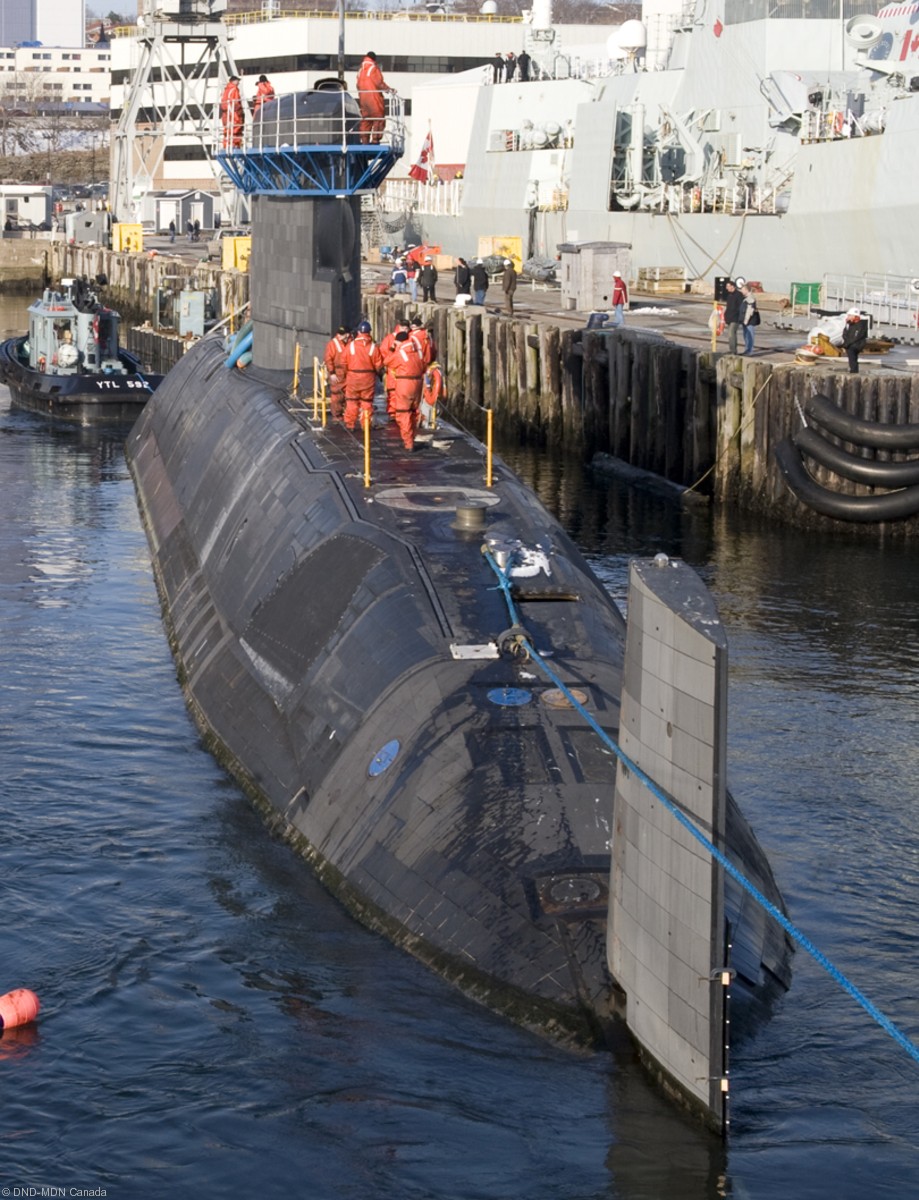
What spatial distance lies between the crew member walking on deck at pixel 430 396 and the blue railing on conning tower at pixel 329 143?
14.3ft

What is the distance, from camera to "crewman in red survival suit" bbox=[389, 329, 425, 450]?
27156mm

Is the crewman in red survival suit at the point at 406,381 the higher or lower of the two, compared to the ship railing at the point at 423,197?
lower

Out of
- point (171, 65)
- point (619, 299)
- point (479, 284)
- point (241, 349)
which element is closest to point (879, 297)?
point (619, 299)

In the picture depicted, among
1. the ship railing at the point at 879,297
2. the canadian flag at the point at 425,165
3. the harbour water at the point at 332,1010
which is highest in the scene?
the canadian flag at the point at 425,165

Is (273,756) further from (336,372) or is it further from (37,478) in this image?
(37,478)

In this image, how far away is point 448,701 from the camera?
1823 cm

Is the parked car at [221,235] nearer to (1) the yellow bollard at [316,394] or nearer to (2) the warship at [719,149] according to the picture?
(2) the warship at [719,149]

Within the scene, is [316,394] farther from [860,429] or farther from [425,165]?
[425,165]

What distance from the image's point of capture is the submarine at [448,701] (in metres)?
14.5

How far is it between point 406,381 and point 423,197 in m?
69.3

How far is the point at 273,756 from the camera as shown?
20.7 meters

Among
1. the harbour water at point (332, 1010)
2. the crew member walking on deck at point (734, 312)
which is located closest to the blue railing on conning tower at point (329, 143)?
the harbour water at point (332, 1010)

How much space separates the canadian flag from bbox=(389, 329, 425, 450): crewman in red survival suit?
67.6 metres

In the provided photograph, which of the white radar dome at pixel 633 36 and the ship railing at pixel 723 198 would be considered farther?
the white radar dome at pixel 633 36
